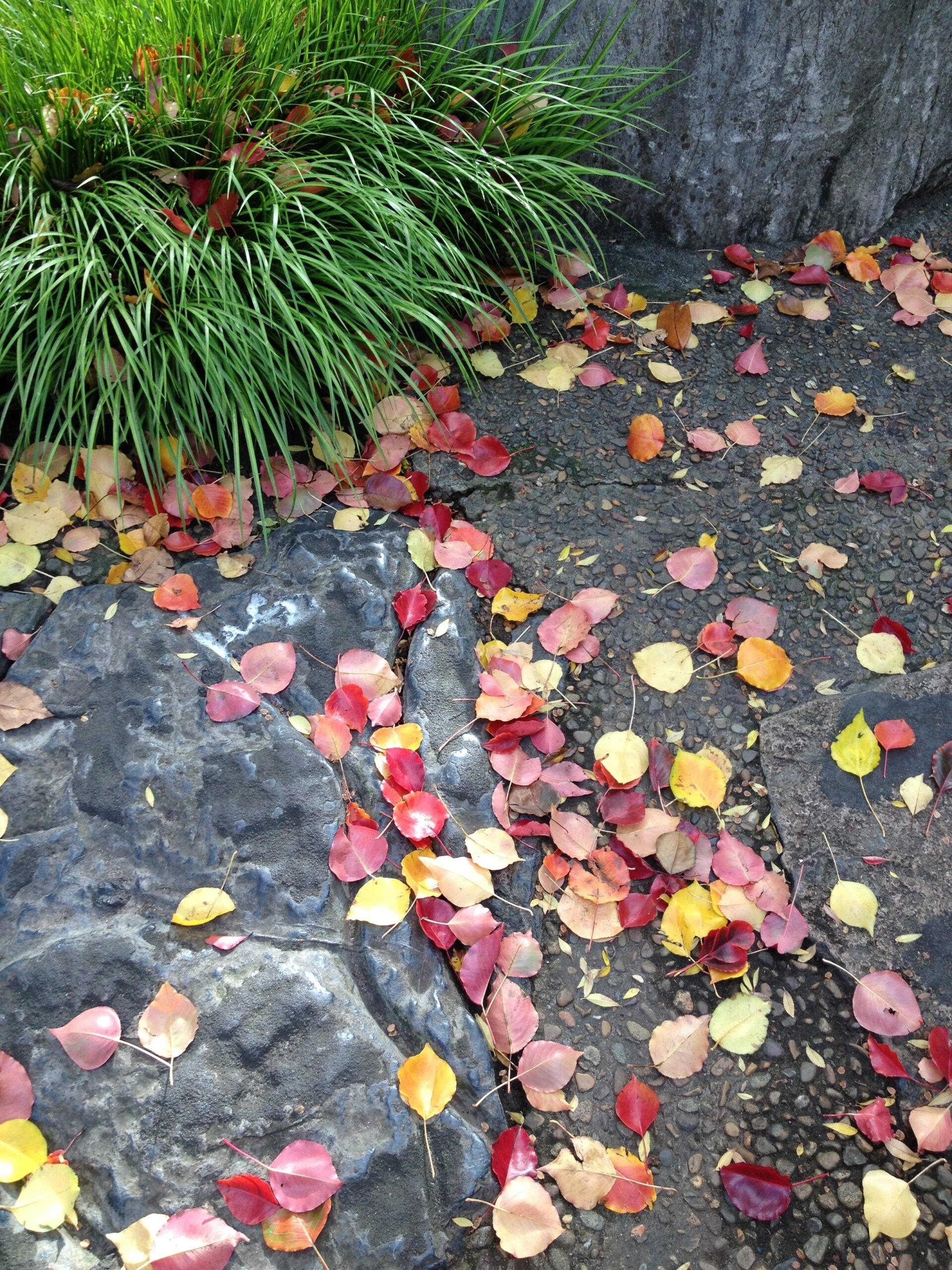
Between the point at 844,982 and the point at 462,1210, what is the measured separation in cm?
76

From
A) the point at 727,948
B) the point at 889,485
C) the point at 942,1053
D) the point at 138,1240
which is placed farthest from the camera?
the point at 889,485

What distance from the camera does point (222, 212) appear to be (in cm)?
216

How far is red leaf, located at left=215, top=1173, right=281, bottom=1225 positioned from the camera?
1334 mm

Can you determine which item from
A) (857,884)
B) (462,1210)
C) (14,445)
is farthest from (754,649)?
(14,445)

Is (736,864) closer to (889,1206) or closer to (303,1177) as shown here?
(889,1206)

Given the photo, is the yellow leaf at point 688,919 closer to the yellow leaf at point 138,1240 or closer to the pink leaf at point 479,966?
the pink leaf at point 479,966

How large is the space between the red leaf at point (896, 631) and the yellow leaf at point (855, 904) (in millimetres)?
587

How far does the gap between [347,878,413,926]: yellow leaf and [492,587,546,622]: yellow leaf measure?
0.67 metres

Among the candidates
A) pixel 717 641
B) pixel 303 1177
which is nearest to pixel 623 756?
pixel 717 641

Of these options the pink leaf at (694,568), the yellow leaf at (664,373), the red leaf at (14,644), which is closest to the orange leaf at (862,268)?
the yellow leaf at (664,373)

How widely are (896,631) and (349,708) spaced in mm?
1199

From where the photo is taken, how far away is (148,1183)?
4.46ft

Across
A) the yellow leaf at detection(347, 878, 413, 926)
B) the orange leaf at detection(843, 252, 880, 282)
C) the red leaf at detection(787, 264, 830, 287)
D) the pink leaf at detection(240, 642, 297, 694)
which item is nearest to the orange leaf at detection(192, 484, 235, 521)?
the pink leaf at detection(240, 642, 297, 694)

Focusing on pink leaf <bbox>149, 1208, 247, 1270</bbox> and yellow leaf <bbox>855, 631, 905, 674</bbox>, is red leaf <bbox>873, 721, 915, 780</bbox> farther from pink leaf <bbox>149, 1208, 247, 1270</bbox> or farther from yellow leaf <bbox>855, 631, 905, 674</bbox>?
pink leaf <bbox>149, 1208, 247, 1270</bbox>
